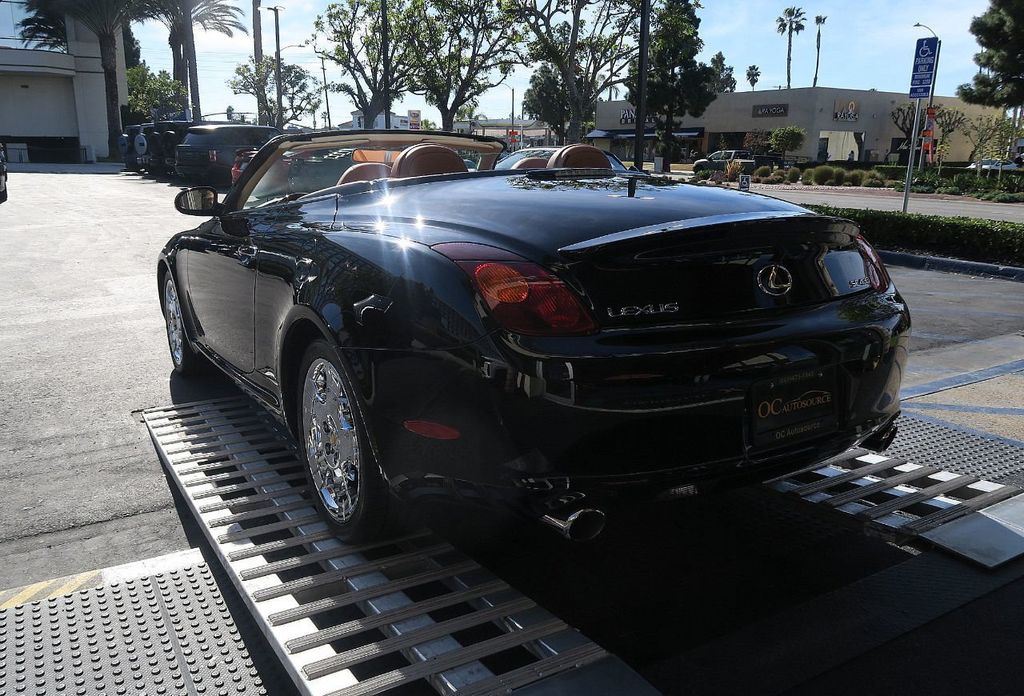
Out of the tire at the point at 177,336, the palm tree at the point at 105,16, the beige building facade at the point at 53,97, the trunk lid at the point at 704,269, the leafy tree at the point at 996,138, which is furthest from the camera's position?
the beige building facade at the point at 53,97

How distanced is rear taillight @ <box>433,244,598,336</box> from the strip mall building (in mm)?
57951

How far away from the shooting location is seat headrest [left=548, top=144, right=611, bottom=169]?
4.18 meters

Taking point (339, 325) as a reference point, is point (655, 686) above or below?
below

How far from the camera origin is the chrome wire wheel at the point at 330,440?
3.02 m

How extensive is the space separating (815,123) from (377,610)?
61132mm

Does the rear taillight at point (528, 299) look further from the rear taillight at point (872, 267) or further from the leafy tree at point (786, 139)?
the leafy tree at point (786, 139)

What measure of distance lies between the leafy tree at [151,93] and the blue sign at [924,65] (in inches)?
1999

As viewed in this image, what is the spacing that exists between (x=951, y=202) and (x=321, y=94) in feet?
170

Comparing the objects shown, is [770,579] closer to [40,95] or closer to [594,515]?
[594,515]

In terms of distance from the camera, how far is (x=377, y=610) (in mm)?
2715

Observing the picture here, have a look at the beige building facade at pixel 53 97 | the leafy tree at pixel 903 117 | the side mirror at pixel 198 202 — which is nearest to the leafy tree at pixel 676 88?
the leafy tree at pixel 903 117

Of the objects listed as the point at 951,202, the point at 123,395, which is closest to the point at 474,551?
the point at 123,395

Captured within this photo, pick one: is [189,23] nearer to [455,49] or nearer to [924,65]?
[455,49]

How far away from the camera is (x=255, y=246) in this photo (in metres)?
3.78
